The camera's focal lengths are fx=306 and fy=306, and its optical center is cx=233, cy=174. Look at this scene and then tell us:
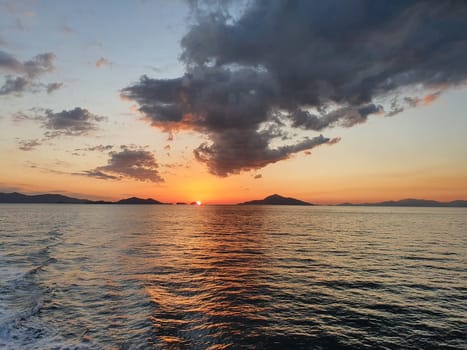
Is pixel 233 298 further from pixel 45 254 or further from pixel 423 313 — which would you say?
pixel 45 254

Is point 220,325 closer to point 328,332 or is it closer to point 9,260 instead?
point 328,332

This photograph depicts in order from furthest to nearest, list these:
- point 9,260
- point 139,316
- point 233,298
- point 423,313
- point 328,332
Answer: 1. point 9,260
2. point 233,298
3. point 423,313
4. point 139,316
5. point 328,332

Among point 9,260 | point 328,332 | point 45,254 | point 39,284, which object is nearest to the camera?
point 328,332

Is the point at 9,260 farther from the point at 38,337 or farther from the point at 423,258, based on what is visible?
the point at 423,258

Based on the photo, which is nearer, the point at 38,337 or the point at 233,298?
the point at 38,337

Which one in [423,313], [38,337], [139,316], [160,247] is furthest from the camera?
[160,247]

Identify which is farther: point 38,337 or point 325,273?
point 325,273

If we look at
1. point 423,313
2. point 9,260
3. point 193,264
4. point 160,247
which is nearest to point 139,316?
point 193,264

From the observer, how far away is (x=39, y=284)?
86.6 ft

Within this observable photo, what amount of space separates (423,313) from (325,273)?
11398 mm

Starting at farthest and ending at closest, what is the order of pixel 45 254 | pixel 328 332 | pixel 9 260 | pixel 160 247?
pixel 160 247, pixel 45 254, pixel 9 260, pixel 328 332

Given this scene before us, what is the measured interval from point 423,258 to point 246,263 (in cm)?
2466

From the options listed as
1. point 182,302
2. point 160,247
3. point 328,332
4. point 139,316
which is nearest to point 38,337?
point 139,316

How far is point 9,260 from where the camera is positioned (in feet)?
117
